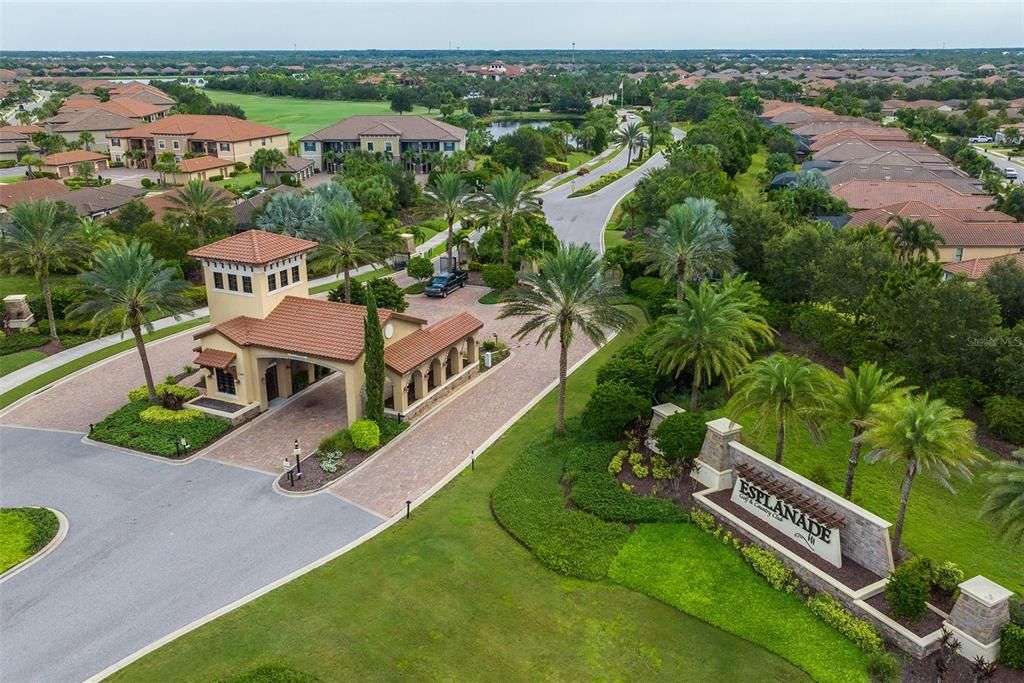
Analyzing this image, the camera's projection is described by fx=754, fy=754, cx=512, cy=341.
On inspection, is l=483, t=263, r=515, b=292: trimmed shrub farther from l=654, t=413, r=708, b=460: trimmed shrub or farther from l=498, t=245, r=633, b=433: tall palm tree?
l=654, t=413, r=708, b=460: trimmed shrub

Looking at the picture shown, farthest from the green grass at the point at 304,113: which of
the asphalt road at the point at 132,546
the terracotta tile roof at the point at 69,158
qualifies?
the asphalt road at the point at 132,546

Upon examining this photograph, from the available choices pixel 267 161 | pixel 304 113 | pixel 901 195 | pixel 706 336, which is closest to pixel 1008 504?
pixel 706 336

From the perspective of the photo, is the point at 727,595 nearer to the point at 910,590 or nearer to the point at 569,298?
the point at 910,590

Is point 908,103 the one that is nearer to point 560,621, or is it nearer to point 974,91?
point 974,91

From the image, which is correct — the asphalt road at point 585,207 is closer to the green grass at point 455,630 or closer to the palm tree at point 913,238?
the palm tree at point 913,238

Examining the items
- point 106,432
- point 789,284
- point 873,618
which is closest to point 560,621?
point 873,618

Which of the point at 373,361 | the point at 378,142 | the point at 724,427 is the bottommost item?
the point at 378,142
